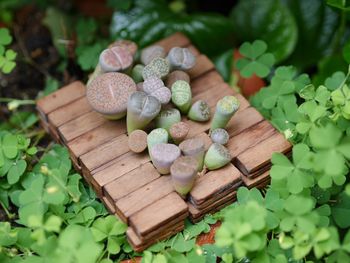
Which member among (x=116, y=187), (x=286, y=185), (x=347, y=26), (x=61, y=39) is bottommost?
(x=347, y=26)

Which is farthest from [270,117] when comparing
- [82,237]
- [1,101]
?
[1,101]

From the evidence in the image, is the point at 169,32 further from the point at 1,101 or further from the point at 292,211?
the point at 292,211

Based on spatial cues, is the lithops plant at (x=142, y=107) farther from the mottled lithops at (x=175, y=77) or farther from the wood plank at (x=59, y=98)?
the wood plank at (x=59, y=98)

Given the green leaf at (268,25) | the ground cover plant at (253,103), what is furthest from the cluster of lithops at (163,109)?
the green leaf at (268,25)

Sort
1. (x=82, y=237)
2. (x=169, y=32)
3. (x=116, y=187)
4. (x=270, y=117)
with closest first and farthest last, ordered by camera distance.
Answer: (x=82, y=237) < (x=116, y=187) < (x=270, y=117) < (x=169, y=32)

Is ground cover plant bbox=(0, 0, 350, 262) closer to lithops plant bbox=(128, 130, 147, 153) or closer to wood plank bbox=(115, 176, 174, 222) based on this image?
wood plank bbox=(115, 176, 174, 222)

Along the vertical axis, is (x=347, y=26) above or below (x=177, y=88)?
below

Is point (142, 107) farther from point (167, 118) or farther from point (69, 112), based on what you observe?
point (69, 112)
